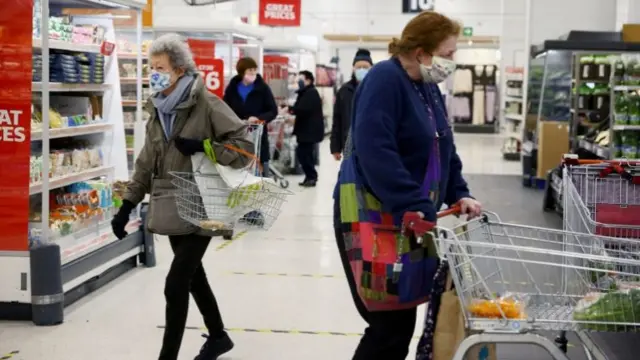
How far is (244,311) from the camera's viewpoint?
6.06 metres

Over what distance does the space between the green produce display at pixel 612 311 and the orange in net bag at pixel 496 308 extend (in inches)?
8.0

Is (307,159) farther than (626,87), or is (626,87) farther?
(307,159)

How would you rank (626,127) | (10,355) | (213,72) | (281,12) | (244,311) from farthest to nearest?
(281,12) → (213,72) → (626,127) → (244,311) → (10,355)

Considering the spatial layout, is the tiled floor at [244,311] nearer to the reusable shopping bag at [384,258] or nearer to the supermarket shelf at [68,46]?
the supermarket shelf at [68,46]

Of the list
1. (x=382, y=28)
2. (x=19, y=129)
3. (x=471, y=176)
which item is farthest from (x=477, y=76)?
Result: (x=19, y=129)

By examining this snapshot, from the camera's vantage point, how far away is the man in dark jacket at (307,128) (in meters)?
13.7

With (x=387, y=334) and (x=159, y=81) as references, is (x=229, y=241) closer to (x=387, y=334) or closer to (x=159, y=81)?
(x=159, y=81)

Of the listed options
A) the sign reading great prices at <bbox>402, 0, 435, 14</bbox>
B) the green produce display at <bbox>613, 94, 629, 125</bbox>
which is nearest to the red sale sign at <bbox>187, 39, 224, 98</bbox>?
the green produce display at <bbox>613, 94, 629, 125</bbox>

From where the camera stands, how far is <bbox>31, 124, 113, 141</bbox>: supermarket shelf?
227 inches

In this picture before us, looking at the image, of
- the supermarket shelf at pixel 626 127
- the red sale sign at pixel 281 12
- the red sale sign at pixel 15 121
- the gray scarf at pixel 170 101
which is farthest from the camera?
the red sale sign at pixel 281 12

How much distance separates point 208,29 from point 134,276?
5.28 meters

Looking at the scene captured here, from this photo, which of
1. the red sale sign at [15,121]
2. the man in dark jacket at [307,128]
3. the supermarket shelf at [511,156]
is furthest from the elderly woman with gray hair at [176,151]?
the supermarket shelf at [511,156]

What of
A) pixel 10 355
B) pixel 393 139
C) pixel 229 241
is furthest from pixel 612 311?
pixel 229 241

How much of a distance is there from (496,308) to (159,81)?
229cm
